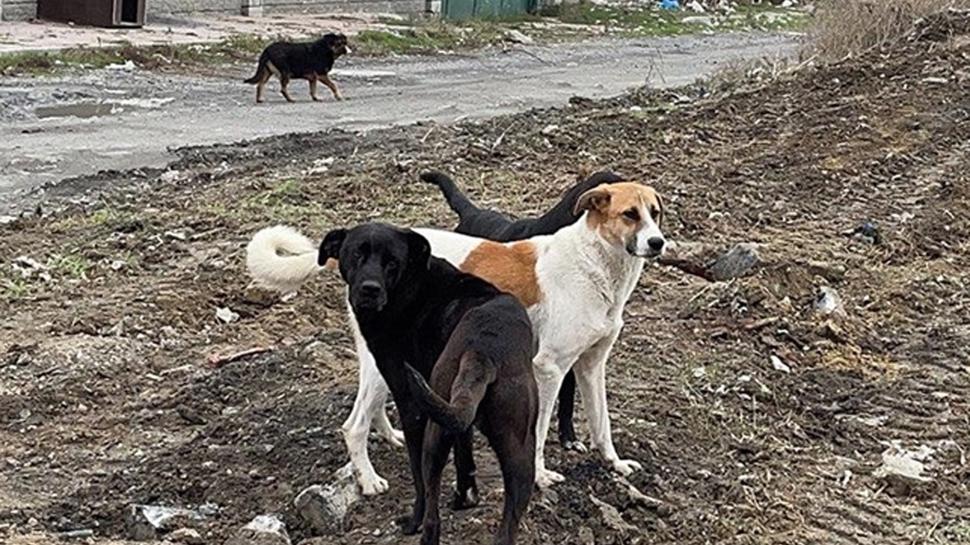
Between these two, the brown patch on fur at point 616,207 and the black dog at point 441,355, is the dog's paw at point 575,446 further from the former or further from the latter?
the brown patch on fur at point 616,207

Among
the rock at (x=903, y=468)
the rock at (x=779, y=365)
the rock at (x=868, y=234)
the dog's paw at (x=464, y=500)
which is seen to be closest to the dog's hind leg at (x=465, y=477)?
the dog's paw at (x=464, y=500)

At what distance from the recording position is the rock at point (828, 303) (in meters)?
8.34

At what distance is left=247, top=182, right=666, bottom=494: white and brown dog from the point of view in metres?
5.61

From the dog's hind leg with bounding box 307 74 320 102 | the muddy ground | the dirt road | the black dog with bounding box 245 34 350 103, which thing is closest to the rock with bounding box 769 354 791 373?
the muddy ground

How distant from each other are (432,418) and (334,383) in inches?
92.1

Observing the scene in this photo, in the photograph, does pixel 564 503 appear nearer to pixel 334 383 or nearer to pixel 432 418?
pixel 432 418

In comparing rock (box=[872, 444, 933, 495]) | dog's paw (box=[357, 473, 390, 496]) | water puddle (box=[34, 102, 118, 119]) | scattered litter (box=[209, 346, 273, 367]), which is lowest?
scattered litter (box=[209, 346, 273, 367])

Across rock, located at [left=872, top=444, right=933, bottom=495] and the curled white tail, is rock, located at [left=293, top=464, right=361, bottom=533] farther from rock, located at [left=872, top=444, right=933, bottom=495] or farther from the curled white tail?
rock, located at [left=872, top=444, right=933, bottom=495]

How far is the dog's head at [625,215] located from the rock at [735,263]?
3.38 metres

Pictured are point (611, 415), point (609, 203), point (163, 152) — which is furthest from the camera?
point (163, 152)

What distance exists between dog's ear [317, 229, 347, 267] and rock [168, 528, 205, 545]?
995 mm

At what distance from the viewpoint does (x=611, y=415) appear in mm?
6531

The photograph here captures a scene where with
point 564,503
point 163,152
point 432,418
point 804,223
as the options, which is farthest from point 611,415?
point 163,152

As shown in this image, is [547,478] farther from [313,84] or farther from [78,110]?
[313,84]
